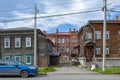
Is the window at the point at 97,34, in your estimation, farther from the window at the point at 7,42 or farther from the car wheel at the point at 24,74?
the car wheel at the point at 24,74

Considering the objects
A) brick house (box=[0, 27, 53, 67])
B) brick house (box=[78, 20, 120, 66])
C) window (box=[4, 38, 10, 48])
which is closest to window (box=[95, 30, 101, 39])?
brick house (box=[78, 20, 120, 66])

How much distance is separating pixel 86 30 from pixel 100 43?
3.73 meters

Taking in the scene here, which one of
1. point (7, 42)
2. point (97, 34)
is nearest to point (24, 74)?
point (7, 42)

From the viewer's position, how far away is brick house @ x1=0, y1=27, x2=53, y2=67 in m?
52.1

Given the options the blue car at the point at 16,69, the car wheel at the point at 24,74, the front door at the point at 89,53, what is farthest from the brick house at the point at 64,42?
the car wheel at the point at 24,74

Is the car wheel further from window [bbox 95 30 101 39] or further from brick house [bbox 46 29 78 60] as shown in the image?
brick house [bbox 46 29 78 60]

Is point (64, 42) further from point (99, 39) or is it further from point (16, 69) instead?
point (16, 69)

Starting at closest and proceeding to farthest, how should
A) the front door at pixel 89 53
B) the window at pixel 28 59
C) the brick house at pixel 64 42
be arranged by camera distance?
the window at pixel 28 59 < the front door at pixel 89 53 < the brick house at pixel 64 42

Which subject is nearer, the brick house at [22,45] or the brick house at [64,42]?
the brick house at [22,45]

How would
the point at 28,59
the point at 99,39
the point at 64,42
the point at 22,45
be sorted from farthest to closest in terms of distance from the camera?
1. the point at 64,42
2. the point at 99,39
3. the point at 22,45
4. the point at 28,59

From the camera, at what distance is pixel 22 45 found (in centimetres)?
5309

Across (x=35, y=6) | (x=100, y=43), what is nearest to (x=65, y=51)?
(x=100, y=43)

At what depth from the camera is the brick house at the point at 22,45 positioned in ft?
171

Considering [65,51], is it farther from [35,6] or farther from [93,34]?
[35,6]
